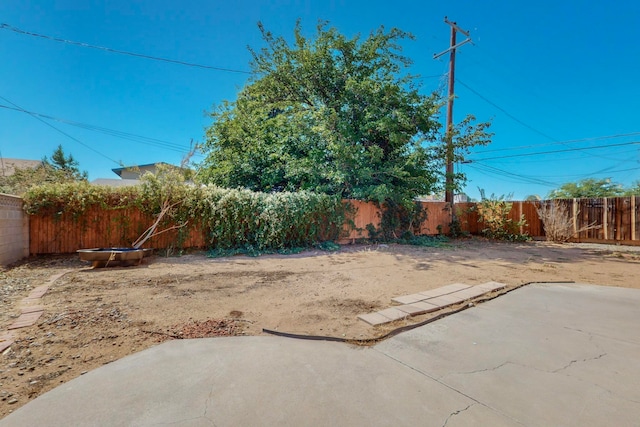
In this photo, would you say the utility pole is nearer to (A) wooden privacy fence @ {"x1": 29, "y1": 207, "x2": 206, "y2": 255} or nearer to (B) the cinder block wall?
(A) wooden privacy fence @ {"x1": 29, "y1": 207, "x2": 206, "y2": 255}

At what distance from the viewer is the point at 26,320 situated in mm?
2602

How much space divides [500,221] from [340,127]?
24.5 ft

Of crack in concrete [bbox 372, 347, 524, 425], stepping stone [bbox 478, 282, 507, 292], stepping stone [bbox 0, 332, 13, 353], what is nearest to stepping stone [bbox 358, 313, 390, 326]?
crack in concrete [bbox 372, 347, 524, 425]

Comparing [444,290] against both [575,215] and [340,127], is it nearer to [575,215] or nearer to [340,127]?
[340,127]

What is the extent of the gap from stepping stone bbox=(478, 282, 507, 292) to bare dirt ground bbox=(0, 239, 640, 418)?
0.19m

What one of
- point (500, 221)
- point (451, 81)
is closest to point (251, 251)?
point (500, 221)

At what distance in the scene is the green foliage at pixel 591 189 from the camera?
1995cm

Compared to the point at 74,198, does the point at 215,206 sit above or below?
below

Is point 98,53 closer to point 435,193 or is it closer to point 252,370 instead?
point 252,370

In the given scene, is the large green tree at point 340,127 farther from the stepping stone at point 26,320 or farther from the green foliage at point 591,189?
the green foliage at point 591,189

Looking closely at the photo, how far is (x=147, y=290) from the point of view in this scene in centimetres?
373

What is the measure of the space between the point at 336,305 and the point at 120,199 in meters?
6.20

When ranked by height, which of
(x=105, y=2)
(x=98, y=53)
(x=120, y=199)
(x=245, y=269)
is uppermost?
(x=105, y=2)

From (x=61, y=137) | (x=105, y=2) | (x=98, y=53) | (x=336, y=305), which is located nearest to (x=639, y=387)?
(x=336, y=305)
